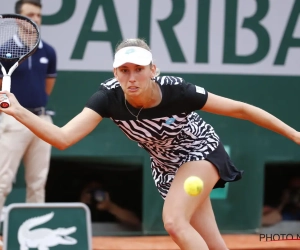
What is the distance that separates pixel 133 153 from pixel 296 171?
5.37 ft

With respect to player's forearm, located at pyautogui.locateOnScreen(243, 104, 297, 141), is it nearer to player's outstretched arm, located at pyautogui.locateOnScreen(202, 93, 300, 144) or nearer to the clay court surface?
player's outstretched arm, located at pyautogui.locateOnScreen(202, 93, 300, 144)

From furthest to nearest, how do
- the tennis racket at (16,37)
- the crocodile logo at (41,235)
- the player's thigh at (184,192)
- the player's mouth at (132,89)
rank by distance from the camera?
1. the tennis racket at (16,37)
2. the crocodile logo at (41,235)
3. the player's thigh at (184,192)
4. the player's mouth at (132,89)

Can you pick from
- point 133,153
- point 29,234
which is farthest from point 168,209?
point 133,153

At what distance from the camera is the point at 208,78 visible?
623 centimetres

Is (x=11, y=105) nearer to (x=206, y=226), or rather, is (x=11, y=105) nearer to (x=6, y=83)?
(x=6, y=83)

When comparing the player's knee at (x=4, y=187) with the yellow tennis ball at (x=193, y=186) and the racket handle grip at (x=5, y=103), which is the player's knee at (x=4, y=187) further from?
the racket handle grip at (x=5, y=103)

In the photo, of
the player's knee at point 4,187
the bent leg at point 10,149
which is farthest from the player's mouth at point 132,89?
the player's knee at point 4,187

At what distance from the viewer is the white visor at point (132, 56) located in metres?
3.78

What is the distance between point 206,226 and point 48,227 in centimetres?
108

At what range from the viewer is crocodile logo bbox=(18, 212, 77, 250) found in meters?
4.62

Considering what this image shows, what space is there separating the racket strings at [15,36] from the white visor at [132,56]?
4.14ft

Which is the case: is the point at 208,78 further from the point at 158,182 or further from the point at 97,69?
the point at 158,182

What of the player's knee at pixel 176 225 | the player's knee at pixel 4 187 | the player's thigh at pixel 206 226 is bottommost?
the player's knee at pixel 4 187

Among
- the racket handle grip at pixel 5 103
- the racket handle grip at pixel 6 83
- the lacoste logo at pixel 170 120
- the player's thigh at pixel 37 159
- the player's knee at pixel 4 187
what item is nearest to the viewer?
Result: the racket handle grip at pixel 5 103
